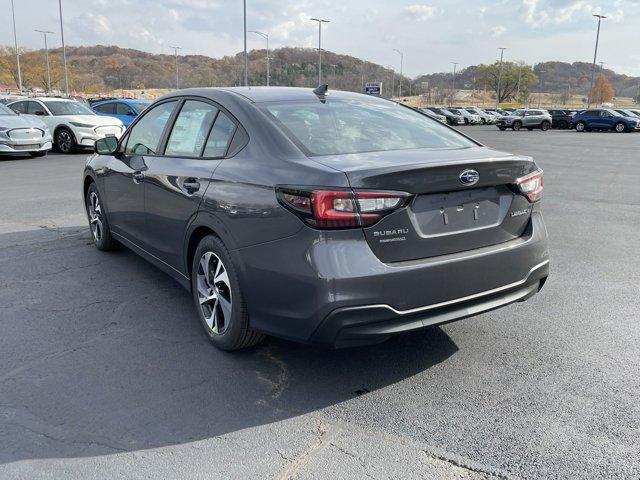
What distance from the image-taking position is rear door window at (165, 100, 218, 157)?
3.89 m

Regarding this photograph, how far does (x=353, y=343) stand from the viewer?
289 cm

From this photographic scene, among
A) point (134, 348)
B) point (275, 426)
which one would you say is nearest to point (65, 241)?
point (134, 348)

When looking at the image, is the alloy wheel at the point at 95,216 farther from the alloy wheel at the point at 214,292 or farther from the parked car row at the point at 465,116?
the parked car row at the point at 465,116

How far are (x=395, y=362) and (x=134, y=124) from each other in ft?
10.6

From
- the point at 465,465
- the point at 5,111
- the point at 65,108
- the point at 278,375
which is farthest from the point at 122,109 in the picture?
the point at 465,465

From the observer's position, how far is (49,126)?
1744cm

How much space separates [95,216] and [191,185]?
2.78 metres

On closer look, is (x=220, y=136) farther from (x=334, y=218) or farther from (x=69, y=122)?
(x=69, y=122)

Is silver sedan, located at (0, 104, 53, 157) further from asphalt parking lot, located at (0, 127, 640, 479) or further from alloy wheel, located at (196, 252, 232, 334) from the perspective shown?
alloy wheel, located at (196, 252, 232, 334)

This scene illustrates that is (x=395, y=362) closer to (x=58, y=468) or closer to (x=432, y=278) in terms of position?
(x=432, y=278)

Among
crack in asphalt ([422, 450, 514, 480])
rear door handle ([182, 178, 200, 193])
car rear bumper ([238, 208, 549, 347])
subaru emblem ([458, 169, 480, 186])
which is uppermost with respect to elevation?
subaru emblem ([458, 169, 480, 186])

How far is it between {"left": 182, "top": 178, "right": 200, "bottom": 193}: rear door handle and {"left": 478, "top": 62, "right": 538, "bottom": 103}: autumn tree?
12069cm

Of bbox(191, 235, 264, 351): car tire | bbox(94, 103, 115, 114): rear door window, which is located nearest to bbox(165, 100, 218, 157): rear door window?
bbox(191, 235, 264, 351): car tire

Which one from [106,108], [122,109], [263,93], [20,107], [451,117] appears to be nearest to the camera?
[263,93]
